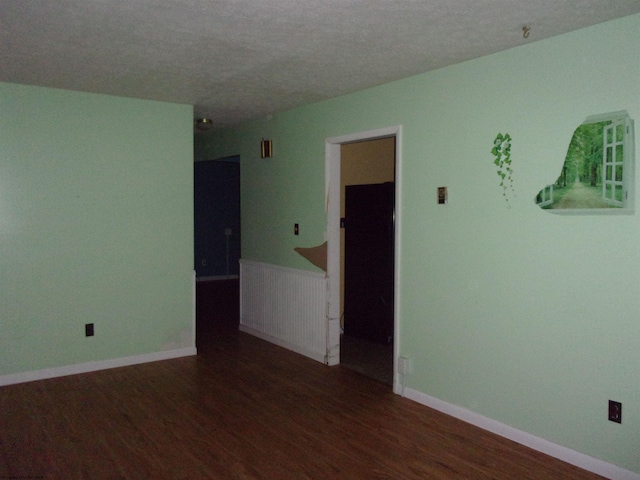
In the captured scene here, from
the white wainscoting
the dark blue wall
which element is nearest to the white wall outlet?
the white wainscoting

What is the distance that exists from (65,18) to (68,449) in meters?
2.34

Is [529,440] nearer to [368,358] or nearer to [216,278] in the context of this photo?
[368,358]

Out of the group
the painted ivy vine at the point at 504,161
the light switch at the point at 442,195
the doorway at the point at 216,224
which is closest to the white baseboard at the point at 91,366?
the light switch at the point at 442,195

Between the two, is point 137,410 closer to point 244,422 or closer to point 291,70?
point 244,422

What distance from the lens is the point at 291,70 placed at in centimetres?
347

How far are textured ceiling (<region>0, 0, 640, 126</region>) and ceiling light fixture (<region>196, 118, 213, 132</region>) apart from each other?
1.31 metres

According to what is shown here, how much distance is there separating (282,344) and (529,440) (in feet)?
8.73

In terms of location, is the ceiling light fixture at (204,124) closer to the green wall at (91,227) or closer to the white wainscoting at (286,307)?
the green wall at (91,227)

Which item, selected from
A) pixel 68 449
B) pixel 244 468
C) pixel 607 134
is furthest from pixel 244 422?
pixel 607 134

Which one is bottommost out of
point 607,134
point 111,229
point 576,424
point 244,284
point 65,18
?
point 576,424

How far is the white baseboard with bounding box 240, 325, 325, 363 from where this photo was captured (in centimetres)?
462

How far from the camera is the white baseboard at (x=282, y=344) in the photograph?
4621mm

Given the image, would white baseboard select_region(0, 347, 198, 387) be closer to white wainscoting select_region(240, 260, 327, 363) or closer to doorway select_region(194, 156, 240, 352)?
white wainscoting select_region(240, 260, 327, 363)

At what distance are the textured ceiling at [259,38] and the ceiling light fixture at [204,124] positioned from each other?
1315mm
